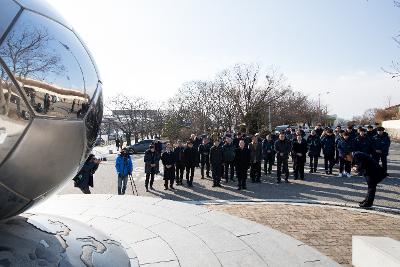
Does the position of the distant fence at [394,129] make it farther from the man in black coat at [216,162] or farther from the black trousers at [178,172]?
the black trousers at [178,172]

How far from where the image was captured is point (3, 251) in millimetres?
3084

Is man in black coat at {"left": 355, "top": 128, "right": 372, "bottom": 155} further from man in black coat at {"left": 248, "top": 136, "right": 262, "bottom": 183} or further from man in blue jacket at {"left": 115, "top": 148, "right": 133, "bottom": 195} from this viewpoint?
man in blue jacket at {"left": 115, "top": 148, "right": 133, "bottom": 195}

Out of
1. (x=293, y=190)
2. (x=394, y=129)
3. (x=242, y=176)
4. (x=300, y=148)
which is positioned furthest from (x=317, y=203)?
(x=394, y=129)

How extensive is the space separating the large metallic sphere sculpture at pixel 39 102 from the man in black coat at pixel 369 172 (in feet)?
25.8

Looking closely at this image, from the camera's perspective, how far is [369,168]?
9461 millimetres

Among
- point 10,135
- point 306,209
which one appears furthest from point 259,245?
point 306,209

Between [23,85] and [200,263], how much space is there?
2.69 m

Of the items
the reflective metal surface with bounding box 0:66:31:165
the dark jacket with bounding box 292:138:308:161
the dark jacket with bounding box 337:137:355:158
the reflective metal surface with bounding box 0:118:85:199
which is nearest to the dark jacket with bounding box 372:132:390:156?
the dark jacket with bounding box 337:137:355:158

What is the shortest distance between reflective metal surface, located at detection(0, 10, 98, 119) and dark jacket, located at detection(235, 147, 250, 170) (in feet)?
32.9

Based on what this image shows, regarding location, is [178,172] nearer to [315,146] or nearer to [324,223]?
[315,146]

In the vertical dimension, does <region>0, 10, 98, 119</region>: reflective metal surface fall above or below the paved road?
above

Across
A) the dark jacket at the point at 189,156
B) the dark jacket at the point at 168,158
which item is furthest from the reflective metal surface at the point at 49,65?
the dark jacket at the point at 189,156

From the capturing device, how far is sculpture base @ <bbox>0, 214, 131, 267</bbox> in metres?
3.15

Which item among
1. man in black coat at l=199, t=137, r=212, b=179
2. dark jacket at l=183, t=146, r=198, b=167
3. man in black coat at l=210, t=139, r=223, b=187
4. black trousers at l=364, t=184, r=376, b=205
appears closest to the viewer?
black trousers at l=364, t=184, r=376, b=205
